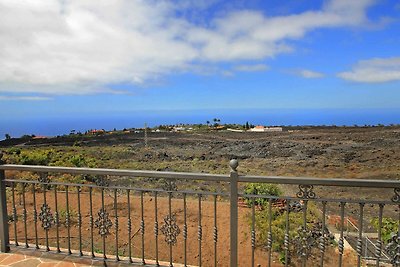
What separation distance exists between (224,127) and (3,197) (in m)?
32.2

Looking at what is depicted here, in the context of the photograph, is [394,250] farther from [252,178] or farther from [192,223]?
[192,223]

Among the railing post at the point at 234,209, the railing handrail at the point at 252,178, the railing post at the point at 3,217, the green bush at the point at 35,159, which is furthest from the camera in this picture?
the green bush at the point at 35,159

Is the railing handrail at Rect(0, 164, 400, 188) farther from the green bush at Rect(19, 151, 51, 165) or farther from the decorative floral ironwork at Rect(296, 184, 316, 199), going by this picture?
the green bush at Rect(19, 151, 51, 165)

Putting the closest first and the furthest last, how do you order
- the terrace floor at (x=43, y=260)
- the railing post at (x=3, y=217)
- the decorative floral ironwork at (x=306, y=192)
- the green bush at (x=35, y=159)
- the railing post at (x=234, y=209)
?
the decorative floral ironwork at (x=306, y=192)
the railing post at (x=234, y=209)
the terrace floor at (x=43, y=260)
the railing post at (x=3, y=217)
the green bush at (x=35, y=159)

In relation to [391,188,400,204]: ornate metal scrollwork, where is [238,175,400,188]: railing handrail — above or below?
above

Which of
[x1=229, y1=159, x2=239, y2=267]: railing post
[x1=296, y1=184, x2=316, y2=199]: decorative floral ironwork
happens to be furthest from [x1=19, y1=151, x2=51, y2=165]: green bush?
[x1=296, y1=184, x2=316, y2=199]: decorative floral ironwork

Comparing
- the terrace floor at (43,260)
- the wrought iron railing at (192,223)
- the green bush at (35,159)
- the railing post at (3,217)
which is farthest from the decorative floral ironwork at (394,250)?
the green bush at (35,159)

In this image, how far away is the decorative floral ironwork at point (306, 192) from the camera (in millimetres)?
2857

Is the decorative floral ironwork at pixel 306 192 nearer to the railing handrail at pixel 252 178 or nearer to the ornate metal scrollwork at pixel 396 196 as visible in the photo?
the railing handrail at pixel 252 178

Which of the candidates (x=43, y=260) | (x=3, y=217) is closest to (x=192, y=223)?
(x=43, y=260)

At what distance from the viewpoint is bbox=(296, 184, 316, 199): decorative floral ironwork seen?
2.86 m

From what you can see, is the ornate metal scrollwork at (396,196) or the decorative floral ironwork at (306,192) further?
the decorative floral ironwork at (306,192)

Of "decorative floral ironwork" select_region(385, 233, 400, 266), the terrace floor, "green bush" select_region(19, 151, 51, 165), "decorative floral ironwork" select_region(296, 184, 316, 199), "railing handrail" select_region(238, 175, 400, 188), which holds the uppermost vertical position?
"railing handrail" select_region(238, 175, 400, 188)

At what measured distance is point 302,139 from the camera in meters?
24.1
